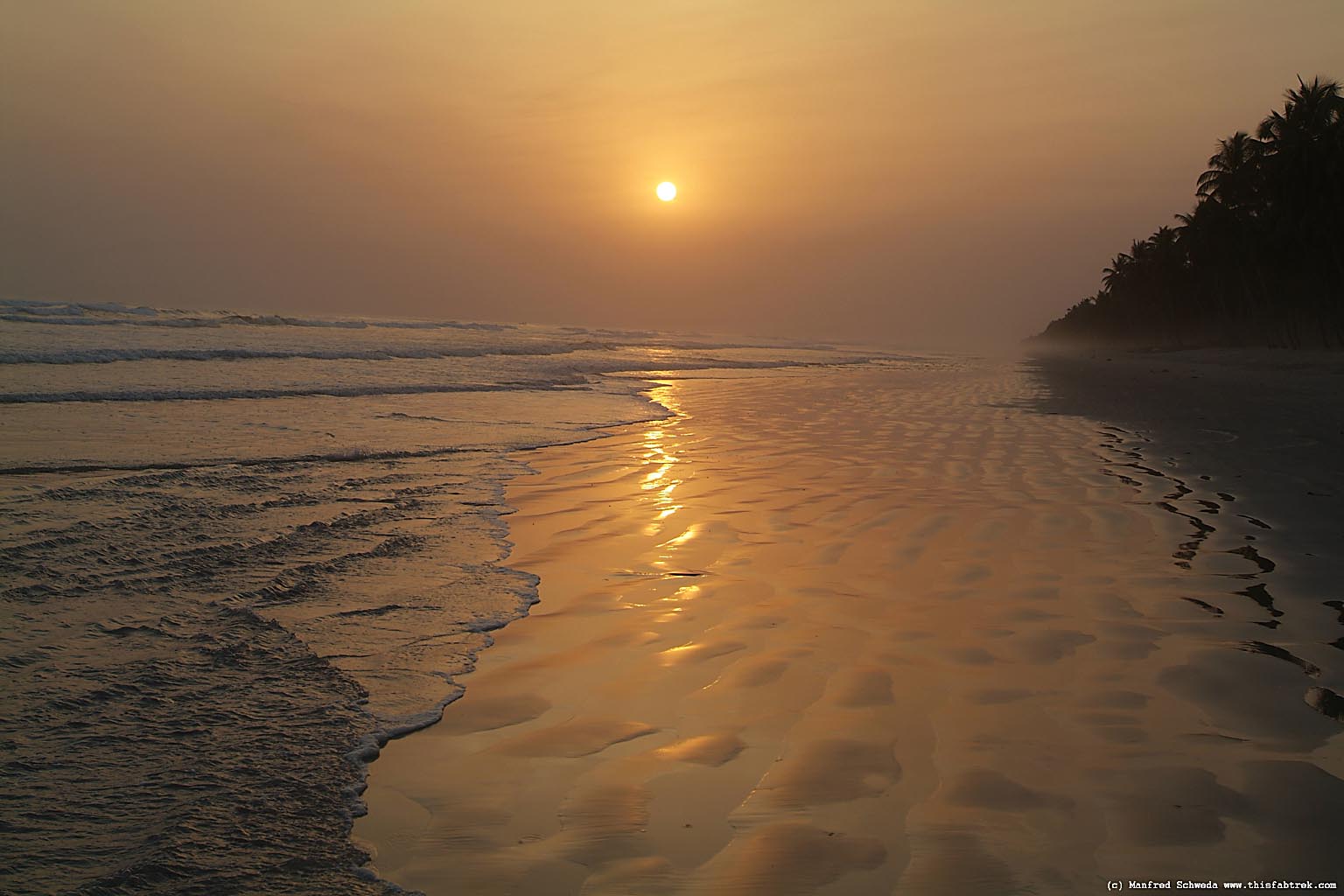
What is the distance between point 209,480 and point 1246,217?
6344 cm

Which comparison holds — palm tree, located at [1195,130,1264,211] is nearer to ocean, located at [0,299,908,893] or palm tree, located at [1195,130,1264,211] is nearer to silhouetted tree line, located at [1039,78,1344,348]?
silhouetted tree line, located at [1039,78,1344,348]

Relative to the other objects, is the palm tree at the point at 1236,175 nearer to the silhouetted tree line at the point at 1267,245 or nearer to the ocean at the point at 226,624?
the silhouetted tree line at the point at 1267,245

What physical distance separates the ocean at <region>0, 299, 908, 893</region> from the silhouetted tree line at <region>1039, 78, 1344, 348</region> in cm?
4802

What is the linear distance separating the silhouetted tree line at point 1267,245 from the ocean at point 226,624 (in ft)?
158

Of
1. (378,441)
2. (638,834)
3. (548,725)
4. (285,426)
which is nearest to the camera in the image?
(638,834)

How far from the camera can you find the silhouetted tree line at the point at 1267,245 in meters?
45.2

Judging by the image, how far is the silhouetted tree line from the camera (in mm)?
45156

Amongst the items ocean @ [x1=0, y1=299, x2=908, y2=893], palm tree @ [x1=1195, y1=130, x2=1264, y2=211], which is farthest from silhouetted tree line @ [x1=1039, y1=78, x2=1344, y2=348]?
ocean @ [x1=0, y1=299, x2=908, y2=893]

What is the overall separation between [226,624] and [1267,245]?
59.2 m

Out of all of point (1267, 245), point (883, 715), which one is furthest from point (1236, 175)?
point (883, 715)

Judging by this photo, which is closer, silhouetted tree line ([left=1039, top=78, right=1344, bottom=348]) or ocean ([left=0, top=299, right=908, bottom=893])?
ocean ([left=0, top=299, right=908, bottom=893])

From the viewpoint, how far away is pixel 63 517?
262 inches

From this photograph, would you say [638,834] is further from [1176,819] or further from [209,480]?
[209,480]

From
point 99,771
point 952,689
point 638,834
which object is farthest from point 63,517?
point 952,689
